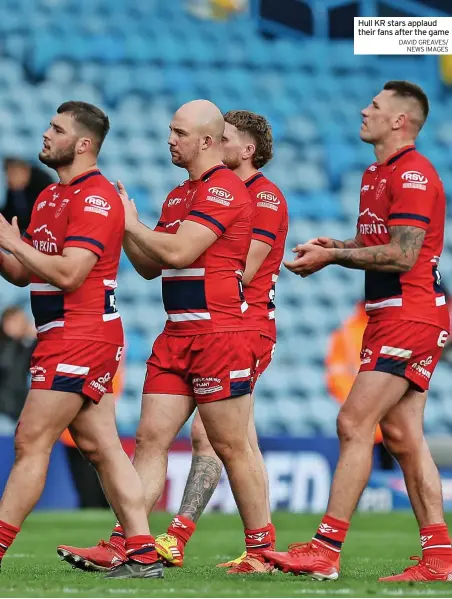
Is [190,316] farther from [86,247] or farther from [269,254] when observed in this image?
[269,254]

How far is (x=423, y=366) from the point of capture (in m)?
6.39

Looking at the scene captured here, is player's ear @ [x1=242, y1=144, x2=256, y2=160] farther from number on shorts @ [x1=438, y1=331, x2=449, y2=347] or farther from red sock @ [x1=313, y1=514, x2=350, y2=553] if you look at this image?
red sock @ [x1=313, y1=514, x2=350, y2=553]

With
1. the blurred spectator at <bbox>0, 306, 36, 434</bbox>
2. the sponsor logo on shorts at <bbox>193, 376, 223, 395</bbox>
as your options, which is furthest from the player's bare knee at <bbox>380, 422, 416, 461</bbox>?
the blurred spectator at <bbox>0, 306, 36, 434</bbox>

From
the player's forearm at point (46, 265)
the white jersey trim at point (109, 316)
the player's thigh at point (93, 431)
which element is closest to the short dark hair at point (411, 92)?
the white jersey trim at point (109, 316)

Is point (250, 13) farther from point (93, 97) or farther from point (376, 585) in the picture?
point (376, 585)

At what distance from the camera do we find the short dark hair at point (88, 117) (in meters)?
6.14

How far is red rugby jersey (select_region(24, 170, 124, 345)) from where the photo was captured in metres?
5.86

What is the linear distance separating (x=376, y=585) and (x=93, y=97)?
441 inches

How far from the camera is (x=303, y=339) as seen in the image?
15.2m

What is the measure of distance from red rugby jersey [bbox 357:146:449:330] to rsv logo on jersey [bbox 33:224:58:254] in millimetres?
1632

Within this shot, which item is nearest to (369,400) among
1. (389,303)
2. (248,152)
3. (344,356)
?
(389,303)

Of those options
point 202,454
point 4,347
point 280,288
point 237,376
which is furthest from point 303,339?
point 237,376

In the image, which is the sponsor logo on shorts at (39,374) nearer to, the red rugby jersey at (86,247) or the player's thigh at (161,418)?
the red rugby jersey at (86,247)

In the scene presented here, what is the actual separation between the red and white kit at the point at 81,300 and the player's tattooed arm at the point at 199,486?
1.24 meters
